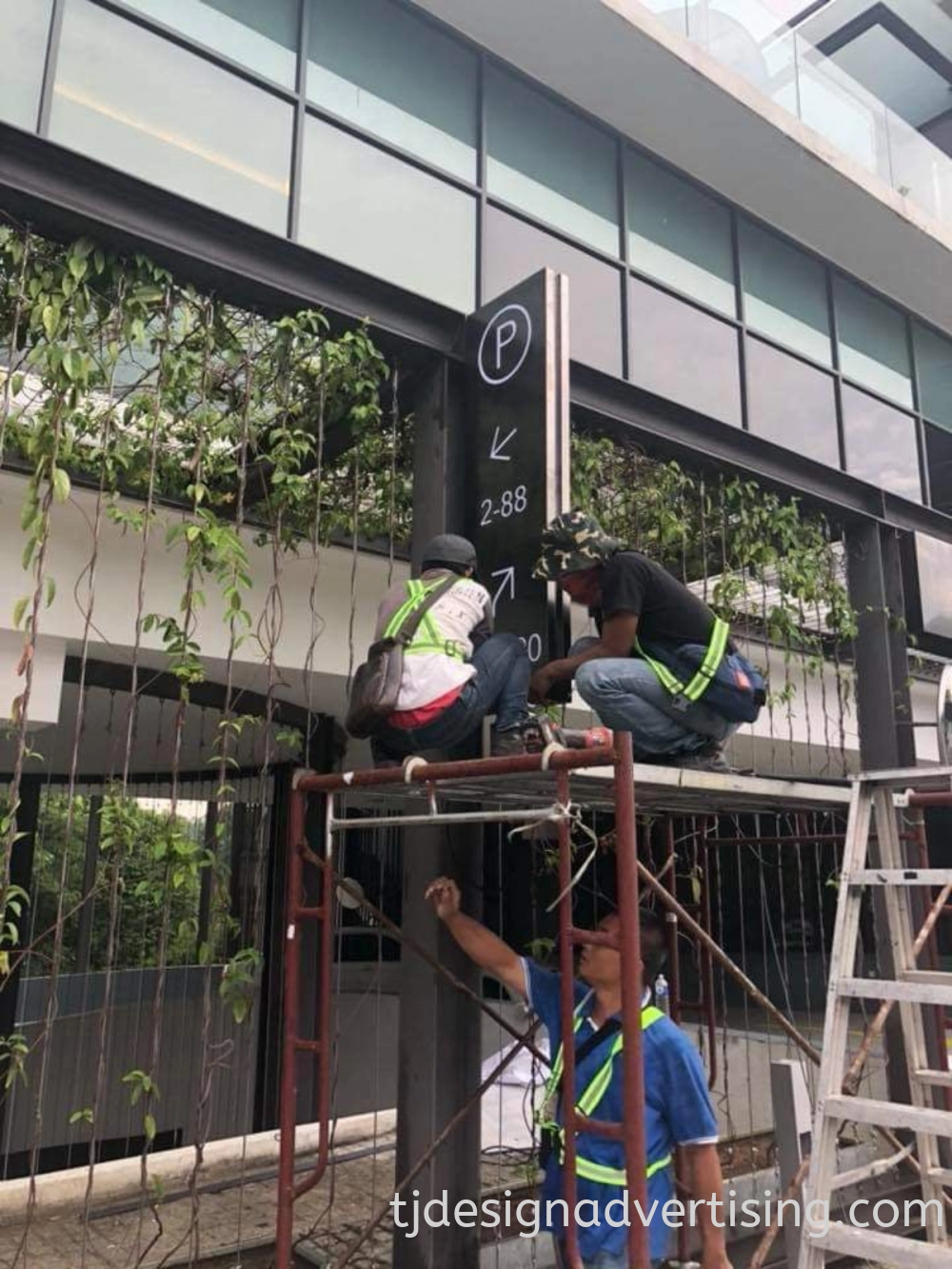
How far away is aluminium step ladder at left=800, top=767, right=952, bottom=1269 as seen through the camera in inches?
129

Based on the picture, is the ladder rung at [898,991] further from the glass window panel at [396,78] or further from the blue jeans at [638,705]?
the glass window panel at [396,78]

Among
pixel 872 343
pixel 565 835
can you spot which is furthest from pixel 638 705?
pixel 872 343

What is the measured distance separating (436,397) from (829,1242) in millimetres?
4122

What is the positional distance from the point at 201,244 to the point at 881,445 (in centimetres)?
672

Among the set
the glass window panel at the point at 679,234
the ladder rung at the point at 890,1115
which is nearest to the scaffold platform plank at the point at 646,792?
the ladder rung at the point at 890,1115

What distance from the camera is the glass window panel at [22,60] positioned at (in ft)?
16.4

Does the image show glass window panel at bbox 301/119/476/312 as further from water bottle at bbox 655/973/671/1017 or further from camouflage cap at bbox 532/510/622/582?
water bottle at bbox 655/973/671/1017

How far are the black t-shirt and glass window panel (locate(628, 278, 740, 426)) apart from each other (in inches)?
148

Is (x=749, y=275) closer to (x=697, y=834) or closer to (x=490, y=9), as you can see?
(x=490, y=9)

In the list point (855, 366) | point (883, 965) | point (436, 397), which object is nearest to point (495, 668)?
point (436, 397)

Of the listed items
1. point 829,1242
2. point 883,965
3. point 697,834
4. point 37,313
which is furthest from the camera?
point 883,965

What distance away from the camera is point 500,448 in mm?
4895

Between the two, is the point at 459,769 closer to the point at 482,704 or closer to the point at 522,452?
the point at 482,704

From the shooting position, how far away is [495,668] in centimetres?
399
